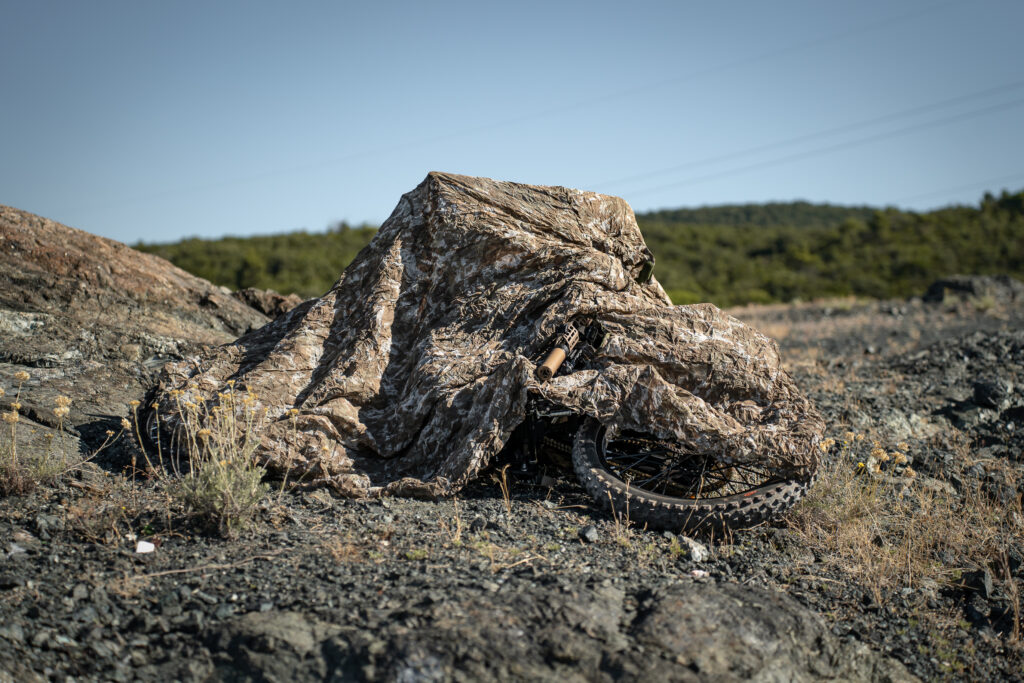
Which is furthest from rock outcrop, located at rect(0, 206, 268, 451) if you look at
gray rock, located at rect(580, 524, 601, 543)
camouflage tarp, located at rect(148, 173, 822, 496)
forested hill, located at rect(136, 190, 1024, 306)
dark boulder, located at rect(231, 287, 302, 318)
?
forested hill, located at rect(136, 190, 1024, 306)

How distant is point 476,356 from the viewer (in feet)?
16.3

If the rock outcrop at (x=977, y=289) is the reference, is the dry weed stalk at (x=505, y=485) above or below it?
below

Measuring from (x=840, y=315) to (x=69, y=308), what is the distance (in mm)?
15040

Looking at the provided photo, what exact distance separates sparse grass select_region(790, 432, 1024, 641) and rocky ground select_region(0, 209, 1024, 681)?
2 cm

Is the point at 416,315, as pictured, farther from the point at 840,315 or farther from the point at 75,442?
the point at 840,315

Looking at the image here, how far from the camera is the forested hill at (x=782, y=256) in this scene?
34656 millimetres

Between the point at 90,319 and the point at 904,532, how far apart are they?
7.12m

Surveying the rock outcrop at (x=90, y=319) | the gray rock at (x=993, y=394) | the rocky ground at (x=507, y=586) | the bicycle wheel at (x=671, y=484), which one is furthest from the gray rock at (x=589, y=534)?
the gray rock at (x=993, y=394)

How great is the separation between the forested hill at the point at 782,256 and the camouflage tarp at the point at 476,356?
24.4 m

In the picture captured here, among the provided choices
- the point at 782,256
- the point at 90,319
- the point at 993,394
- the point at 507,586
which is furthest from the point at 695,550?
the point at 782,256

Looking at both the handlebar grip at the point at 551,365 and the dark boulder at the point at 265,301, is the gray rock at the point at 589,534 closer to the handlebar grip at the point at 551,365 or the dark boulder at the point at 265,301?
the handlebar grip at the point at 551,365

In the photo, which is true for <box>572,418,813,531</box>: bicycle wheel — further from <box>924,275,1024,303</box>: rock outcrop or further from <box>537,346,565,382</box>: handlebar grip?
<box>924,275,1024,303</box>: rock outcrop

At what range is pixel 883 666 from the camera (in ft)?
10.6

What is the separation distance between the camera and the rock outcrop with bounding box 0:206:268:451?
605 cm
